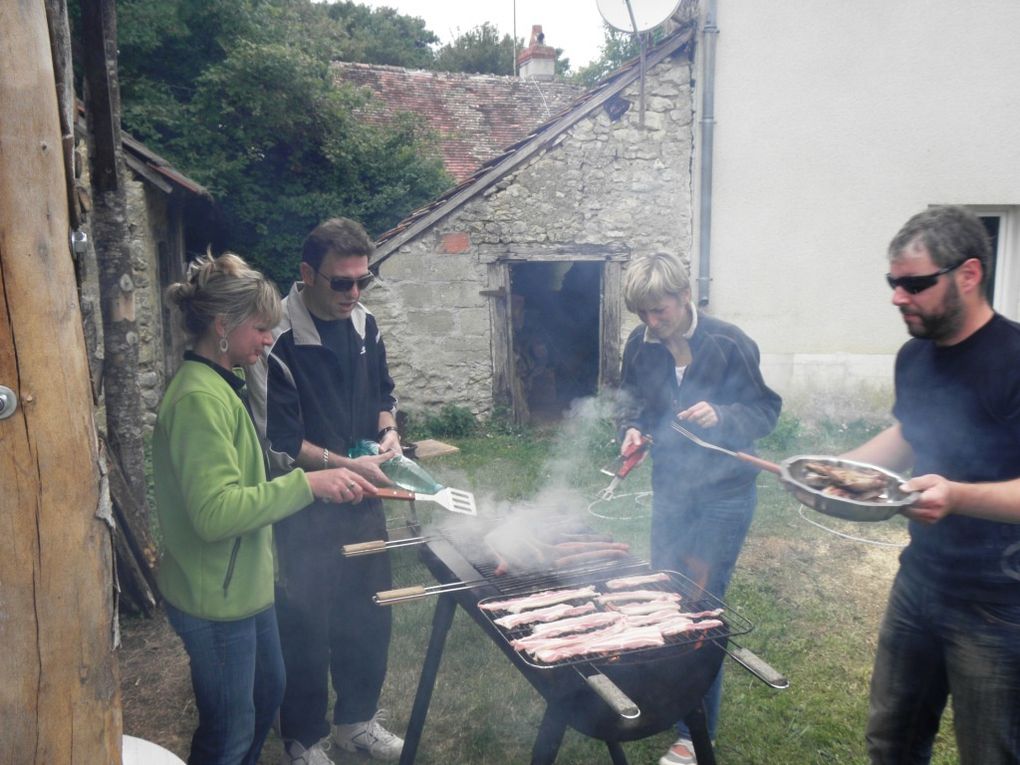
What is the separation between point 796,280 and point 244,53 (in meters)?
8.78

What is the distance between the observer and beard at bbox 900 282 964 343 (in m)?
2.39

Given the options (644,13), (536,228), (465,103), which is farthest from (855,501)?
(465,103)

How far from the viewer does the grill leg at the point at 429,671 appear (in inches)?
122

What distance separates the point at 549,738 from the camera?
8.34 feet

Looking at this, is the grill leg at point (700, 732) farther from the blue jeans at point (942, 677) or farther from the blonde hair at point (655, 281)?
the blonde hair at point (655, 281)

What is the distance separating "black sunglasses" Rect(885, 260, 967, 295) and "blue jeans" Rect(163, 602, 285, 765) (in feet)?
8.14

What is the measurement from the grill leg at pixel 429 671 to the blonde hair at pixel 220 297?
1.40 m

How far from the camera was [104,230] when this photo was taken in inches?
189

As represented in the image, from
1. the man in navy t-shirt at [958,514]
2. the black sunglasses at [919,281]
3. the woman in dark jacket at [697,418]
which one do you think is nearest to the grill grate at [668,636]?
the woman in dark jacket at [697,418]

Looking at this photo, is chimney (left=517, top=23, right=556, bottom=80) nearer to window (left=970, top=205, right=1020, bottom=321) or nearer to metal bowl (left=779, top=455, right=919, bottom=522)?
window (left=970, top=205, right=1020, bottom=321)

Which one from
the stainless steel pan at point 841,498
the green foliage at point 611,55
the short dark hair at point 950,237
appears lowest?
the stainless steel pan at point 841,498

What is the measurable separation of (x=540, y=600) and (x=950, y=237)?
1.90 meters

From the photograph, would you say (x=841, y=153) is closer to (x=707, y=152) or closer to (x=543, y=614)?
(x=707, y=152)

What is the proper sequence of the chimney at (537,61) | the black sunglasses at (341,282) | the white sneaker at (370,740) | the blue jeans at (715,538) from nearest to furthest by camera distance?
the black sunglasses at (341,282)
the blue jeans at (715,538)
the white sneaker at (370,740)
the chimney at (537,61)
